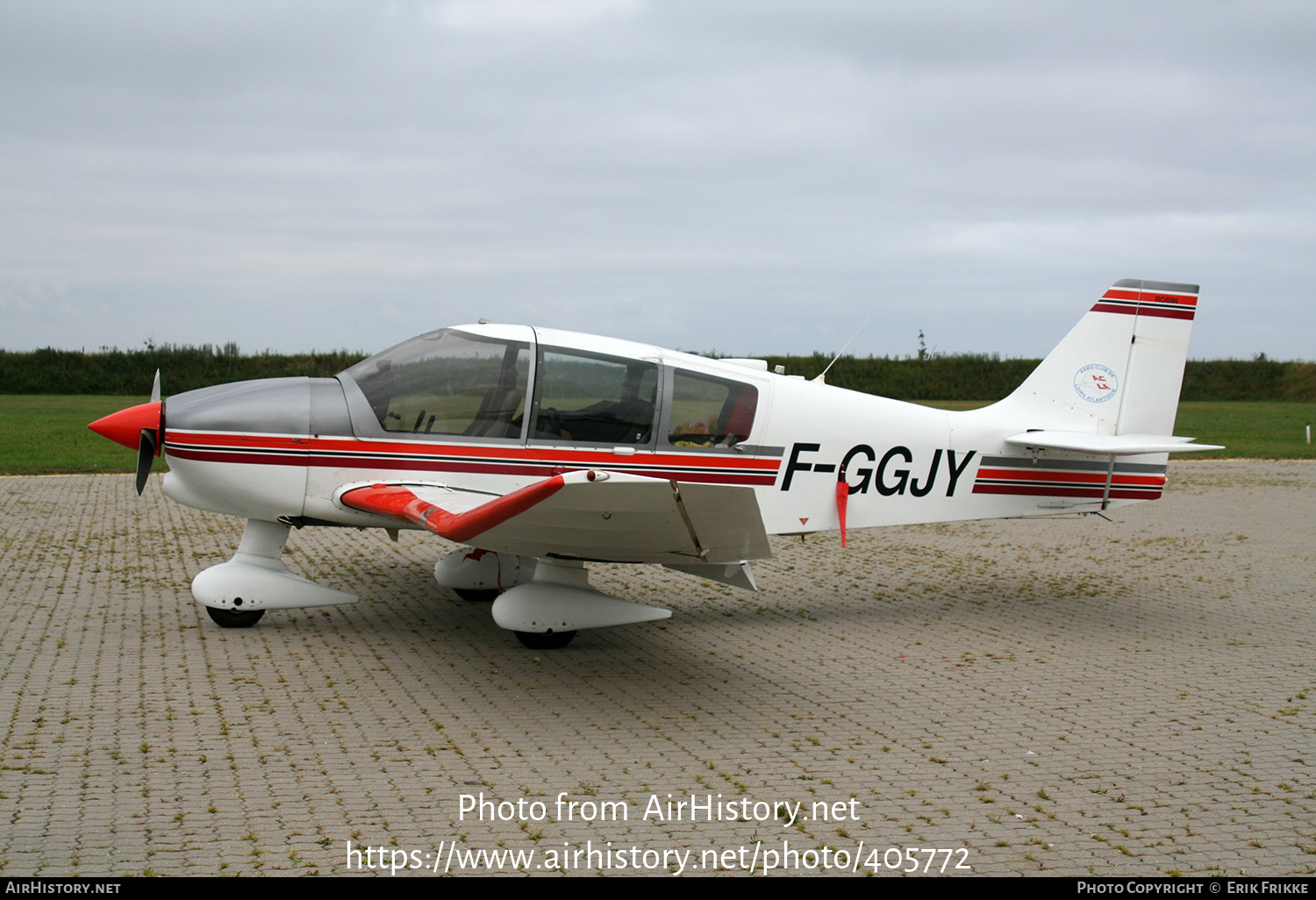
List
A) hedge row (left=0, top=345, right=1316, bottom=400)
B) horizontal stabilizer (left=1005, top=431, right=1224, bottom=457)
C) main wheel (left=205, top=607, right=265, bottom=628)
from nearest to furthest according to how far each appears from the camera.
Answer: main wheel (left=205, top=607, right=265, bottom=628) < horizontal stabilizer (left=1005, top=431, right=1224, bottom=457) < hedge row (left=0, top=345, right=1316, bottom=400)

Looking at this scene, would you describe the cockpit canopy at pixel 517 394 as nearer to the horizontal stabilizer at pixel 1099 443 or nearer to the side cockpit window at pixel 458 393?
the side cockpit window at pixel 458 393

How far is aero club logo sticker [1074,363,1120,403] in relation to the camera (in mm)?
7723

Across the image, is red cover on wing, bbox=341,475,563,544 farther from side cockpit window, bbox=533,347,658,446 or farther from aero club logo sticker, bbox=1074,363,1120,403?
aero club logo sticker, bbox=1074,363,1120,403

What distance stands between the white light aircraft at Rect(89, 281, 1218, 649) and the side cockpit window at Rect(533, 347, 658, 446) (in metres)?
0.01

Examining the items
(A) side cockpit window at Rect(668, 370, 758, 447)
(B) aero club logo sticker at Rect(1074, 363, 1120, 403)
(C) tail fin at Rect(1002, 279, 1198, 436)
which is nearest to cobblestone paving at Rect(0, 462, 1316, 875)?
Result: (A) side cockpit window at Rect(668, 370, 758, 447)

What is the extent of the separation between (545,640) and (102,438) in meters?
19.0

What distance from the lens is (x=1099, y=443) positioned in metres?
7.22

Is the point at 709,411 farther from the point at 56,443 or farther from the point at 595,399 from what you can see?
the point at 56,443

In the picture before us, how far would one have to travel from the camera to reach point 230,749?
4371 millimetres

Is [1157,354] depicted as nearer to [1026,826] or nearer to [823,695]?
[823,695]

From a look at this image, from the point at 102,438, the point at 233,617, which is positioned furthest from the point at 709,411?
the point at 102,438

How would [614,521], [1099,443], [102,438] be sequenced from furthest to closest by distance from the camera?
[102,438] → [1099,443] → [614,521]

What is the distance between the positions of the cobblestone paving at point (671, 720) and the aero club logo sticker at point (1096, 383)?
71.5 inches
